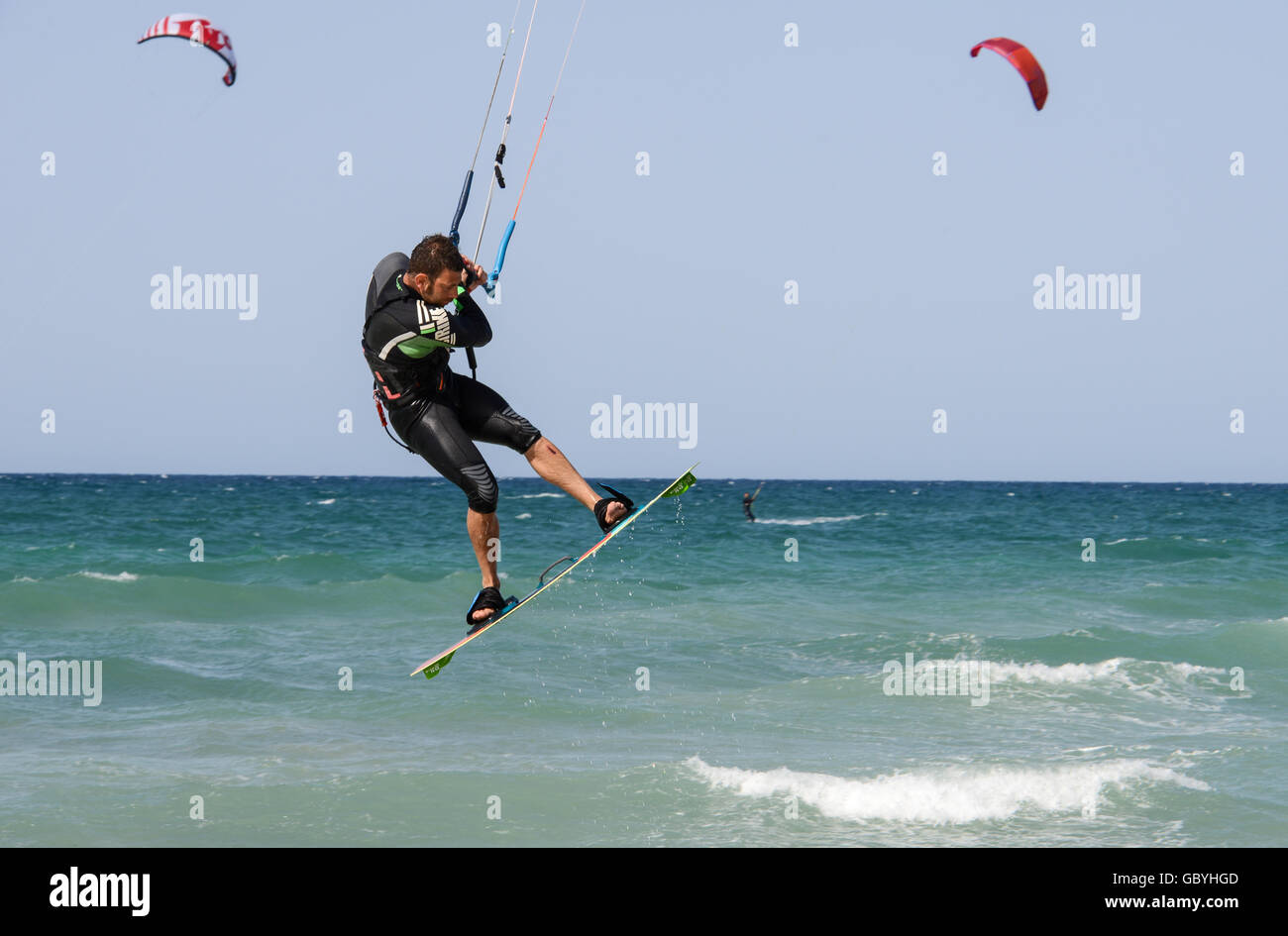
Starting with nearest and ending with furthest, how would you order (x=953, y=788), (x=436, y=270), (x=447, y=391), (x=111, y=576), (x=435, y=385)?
(x=436, y=270)
(x=435, y=385)
(x=447, y=391)
(x=953, y=788)
(x=111, y=576)

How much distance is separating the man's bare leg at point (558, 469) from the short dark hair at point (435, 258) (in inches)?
51.1

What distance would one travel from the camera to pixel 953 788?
10281 millimetres

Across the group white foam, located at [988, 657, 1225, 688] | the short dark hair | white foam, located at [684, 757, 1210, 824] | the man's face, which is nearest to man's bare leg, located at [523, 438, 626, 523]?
the man's face

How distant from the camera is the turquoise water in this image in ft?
31.8

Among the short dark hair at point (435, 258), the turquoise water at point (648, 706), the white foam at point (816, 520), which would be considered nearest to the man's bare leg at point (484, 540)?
the short dark hair at point (435, 258)

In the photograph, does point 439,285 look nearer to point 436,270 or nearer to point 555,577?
point 436,270

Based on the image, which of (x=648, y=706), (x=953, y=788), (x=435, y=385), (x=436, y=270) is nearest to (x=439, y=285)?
(x=436, y=270)

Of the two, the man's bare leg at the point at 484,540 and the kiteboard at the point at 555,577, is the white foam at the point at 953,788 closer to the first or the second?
the kiteboard at the point at 555,577

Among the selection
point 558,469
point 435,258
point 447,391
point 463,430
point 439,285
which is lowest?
point 558,469

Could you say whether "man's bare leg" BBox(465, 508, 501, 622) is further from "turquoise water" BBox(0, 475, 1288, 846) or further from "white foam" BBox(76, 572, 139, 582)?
"white foam" BBox(76, 572, 139, 582)

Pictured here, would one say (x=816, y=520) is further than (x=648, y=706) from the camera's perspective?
Yes

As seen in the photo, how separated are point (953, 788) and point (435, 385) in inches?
217

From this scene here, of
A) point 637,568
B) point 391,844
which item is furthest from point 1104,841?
point 637,568
